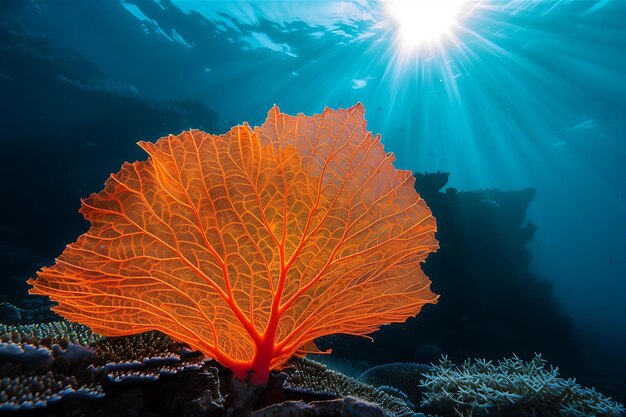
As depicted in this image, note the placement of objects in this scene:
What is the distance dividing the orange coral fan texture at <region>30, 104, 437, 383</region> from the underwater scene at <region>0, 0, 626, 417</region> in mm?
20

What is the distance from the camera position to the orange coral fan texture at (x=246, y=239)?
2182 mm

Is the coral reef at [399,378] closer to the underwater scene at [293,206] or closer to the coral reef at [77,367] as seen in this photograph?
the underwater scene at [293,206]

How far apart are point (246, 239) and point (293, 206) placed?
1.69 feet

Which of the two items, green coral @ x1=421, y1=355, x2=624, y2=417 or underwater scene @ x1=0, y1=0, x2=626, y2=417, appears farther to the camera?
green coral @ x1=421, y1=355, x2=624, y2=417

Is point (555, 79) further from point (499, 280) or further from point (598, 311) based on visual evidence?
point (598, 311)

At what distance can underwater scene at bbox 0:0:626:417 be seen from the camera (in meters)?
2.22

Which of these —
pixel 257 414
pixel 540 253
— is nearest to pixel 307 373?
pixel 257 414

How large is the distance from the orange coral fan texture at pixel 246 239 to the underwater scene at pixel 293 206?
0.02 m

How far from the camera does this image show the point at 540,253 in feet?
290

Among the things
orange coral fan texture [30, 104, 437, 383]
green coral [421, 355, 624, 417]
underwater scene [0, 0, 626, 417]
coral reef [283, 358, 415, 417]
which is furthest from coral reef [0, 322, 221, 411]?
green coral [421, 355, 624, 417]

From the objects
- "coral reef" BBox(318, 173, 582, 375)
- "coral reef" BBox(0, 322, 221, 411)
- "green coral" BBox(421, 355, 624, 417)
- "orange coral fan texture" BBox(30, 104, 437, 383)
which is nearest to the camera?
"coral reef" BBox(0, 322, 221, 411)

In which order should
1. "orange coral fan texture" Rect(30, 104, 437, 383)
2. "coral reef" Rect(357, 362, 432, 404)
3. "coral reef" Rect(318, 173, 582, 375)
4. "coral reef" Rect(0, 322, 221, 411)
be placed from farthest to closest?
"coral reef" Rect(318, 173, 582, 375) < "coral reef" Rect(357, 362, 432, 404) < "orange coral fan texture" Rect(30, 104, 437, 383) < "coral reef" Rect(0, 322, 221, 411)

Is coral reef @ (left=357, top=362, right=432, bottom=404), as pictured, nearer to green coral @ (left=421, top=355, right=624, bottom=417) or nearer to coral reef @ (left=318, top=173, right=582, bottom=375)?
green coral @ (left=421, top=355, right=624, bottom=417)

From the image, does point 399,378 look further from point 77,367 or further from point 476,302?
point 476,302
